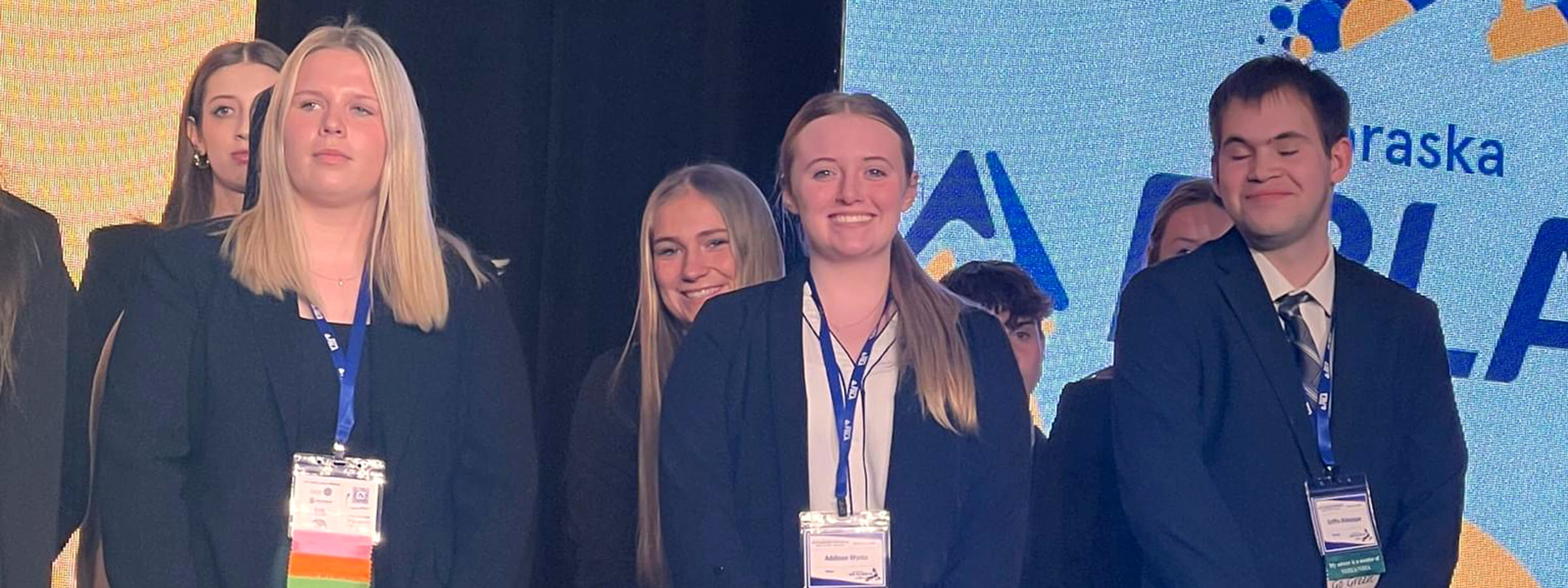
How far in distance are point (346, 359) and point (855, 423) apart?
35.7 inches

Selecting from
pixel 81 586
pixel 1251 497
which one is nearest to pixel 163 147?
pixel 81 586

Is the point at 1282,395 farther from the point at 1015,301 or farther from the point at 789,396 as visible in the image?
the point at 1015,301

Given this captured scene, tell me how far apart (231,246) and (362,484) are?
18.2 inches

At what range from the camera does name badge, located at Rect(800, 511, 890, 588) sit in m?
3.10

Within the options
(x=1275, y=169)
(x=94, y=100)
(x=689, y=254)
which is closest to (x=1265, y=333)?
(x=1275, y=169)

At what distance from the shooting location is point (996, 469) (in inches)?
128

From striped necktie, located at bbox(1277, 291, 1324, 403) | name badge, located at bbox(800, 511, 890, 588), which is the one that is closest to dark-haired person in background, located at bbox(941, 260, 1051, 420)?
striped necktie, located at bbox(1277, 291, 1324, 403)

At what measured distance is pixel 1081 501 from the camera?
12.8 feet

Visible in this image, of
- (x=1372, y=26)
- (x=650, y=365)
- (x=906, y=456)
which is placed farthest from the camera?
(x=1372, y=26)

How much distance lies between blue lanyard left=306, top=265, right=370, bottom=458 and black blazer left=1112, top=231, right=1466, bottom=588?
1407 mm

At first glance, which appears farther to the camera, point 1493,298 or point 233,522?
point 1493,298

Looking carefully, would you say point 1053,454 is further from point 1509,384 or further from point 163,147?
point 163,147

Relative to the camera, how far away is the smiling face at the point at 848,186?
3.33 meters

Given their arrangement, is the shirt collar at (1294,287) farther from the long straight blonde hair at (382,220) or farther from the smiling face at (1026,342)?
the long straight blonde hair at (382,220)
